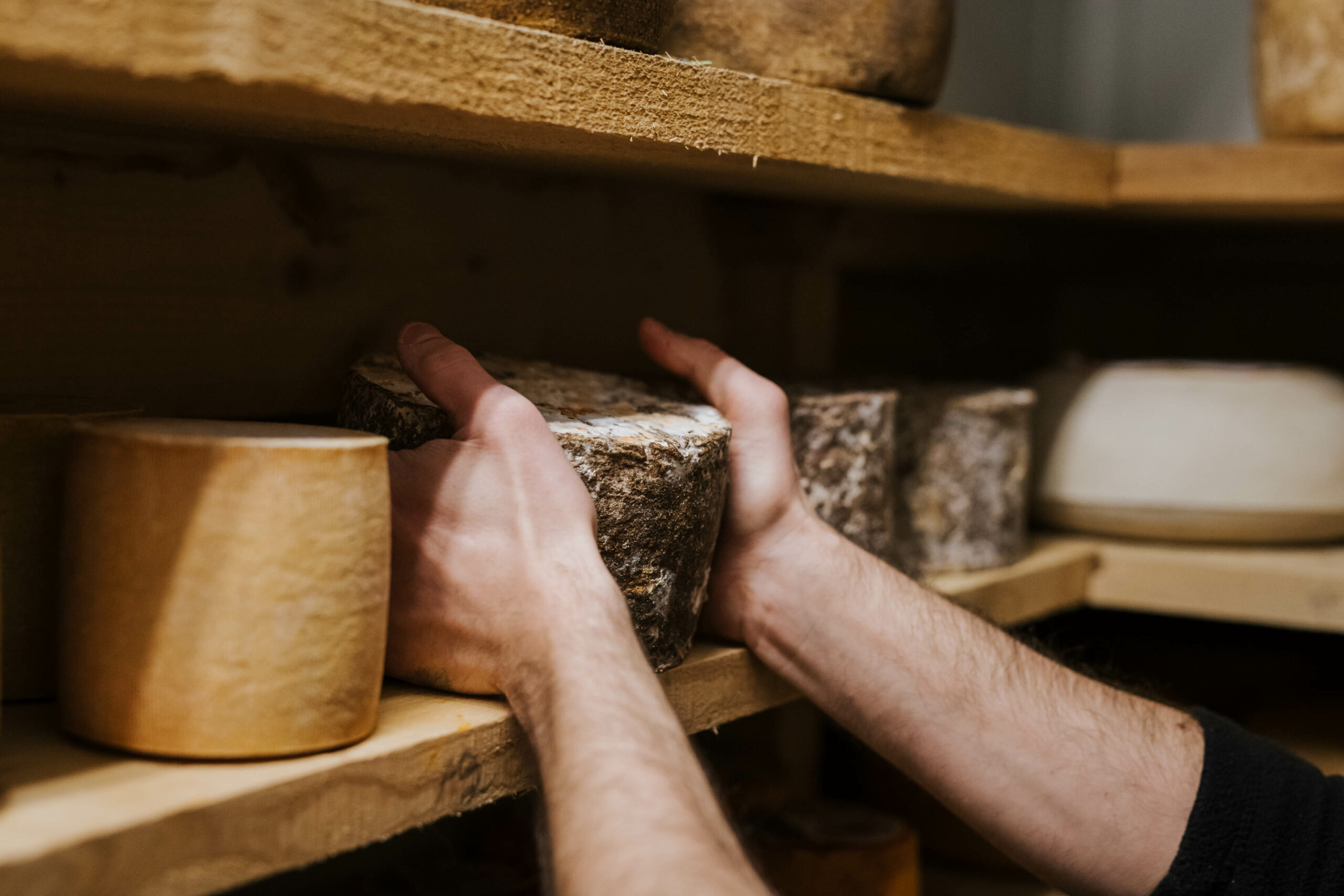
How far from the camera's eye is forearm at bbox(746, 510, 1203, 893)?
38.7 inches

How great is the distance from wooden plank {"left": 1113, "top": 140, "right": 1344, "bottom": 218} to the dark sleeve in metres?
0.69

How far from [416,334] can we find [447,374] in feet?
0.18

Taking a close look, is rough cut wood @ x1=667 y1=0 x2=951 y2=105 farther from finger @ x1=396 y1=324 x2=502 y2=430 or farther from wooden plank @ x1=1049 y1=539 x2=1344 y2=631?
wooden plank @ x1=1049 y1=539 x2=1344 y2=631

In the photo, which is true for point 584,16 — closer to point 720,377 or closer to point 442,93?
point 442,93

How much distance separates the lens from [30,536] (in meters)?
0.67

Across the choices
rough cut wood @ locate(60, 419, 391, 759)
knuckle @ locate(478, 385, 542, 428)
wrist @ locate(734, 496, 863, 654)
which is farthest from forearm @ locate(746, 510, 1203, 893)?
rough cut wood @ locate(60, 419, 391, 759)

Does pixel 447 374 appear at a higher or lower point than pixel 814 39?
lower

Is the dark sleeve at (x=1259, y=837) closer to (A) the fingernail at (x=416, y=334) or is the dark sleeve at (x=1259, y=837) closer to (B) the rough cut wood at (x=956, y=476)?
(B) the rough cut wood at (x=956, y=476)

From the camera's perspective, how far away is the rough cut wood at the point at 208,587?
586mm

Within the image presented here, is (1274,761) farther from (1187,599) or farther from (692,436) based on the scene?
(692,436)

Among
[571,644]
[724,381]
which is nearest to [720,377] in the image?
[724,381]

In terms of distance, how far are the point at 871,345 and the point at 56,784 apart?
1.57 metres

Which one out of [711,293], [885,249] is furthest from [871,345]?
Result: [711,293]

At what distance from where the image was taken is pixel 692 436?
0.80 meters
